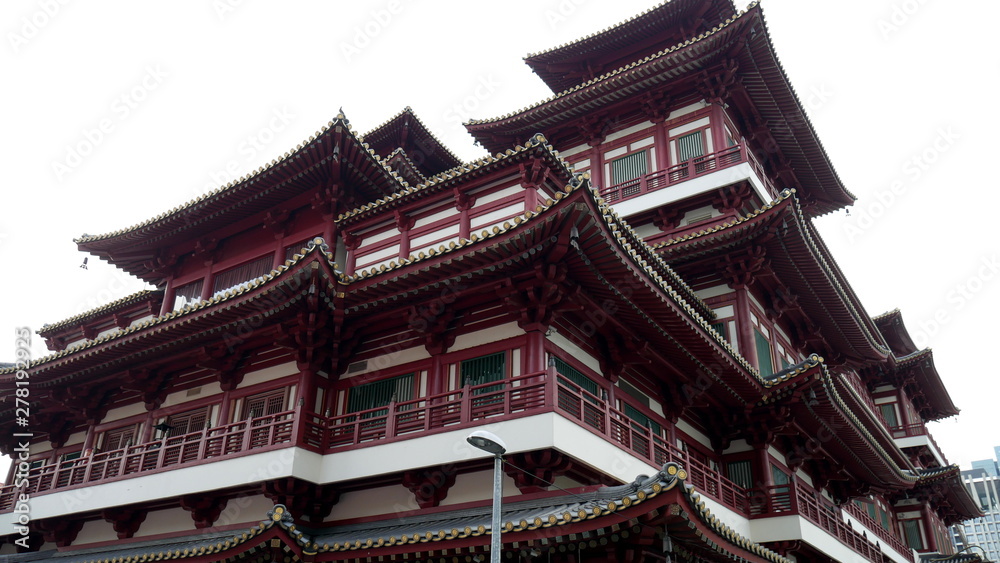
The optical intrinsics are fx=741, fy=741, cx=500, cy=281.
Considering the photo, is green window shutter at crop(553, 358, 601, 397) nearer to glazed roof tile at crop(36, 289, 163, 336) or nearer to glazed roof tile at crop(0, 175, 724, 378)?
glazed roof tile at crop(0, 175, 724, 378)

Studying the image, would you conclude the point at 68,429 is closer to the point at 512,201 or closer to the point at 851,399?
the point at 512,201

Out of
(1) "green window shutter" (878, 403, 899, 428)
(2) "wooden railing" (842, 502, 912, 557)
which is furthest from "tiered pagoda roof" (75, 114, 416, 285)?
(1) "green window shutter" (878, 403, 899, 428)

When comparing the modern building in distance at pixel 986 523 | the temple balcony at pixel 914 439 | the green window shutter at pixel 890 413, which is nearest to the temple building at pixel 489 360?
the temple balcony at pixel 914 439

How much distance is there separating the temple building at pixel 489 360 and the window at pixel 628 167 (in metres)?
0.12

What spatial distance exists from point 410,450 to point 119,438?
10.6 metres

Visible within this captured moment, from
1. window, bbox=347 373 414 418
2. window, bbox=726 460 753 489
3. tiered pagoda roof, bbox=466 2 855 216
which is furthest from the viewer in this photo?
tiered pagoda roof, bbox=466 2 855 216

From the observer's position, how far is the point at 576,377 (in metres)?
16.7

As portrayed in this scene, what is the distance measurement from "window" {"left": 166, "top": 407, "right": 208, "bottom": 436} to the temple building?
73 mm

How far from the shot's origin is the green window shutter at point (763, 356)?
75.9ft

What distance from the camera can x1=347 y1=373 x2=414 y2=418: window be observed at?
1723cm

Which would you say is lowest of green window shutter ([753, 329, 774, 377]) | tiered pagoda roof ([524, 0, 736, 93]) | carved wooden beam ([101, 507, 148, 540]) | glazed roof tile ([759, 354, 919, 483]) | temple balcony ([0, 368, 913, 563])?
carved wooden beam ([101, 507, 148, 540])

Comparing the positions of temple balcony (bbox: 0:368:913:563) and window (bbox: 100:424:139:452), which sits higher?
window (bbox: 100:424:139:452)

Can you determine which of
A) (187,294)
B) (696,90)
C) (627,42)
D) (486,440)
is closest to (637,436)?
(486,440)

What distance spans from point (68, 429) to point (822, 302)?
25.3 m
